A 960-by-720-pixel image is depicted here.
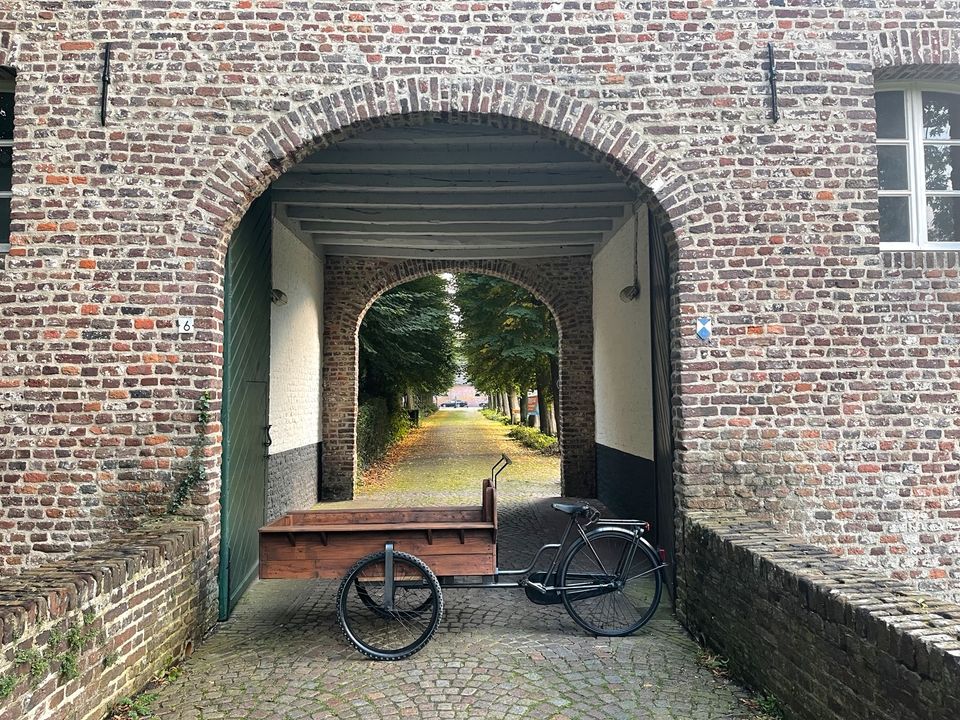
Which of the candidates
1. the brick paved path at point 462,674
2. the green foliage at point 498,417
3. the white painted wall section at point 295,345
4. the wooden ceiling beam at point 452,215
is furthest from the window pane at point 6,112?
the green foliage at point 498,417

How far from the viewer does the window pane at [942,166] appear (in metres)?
5.41

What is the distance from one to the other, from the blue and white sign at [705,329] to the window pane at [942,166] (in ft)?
7.53

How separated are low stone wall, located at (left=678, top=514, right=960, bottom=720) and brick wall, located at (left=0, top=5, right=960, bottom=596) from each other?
80 centimetres

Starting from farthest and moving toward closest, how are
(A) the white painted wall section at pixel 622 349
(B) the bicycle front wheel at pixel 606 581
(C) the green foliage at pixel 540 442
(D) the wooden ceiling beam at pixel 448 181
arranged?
1. (C) the green foliage at pixel 540 442
2. (A) the white painted wall section at pixel 622 349
3. (D) the wooden ceiling beam at pixel 448 181
4. (B) the bicycle front wheel at pixel 606 581

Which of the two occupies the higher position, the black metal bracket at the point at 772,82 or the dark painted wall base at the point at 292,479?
the black metal bracket at the point at 772,82

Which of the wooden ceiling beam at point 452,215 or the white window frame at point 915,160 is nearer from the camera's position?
the white window frame at point 915,160

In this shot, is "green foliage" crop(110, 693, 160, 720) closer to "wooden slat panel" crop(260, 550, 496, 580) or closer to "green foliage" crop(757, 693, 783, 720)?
"wooden slat panel" crop(260, 550, 496, 580)

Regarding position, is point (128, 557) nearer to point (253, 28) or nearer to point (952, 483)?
point (253, 28)

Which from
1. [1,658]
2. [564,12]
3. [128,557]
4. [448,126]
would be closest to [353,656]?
[128,557]

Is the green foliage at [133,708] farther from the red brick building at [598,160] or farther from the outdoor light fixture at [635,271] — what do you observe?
the outdoor light fixture at [635,271]

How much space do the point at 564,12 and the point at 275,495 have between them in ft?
19.4

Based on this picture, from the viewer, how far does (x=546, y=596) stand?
15.7 feet

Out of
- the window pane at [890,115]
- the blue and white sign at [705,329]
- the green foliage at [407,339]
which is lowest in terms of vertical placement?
the blue and white sign at [705,329]

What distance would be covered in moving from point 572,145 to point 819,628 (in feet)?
12.1
